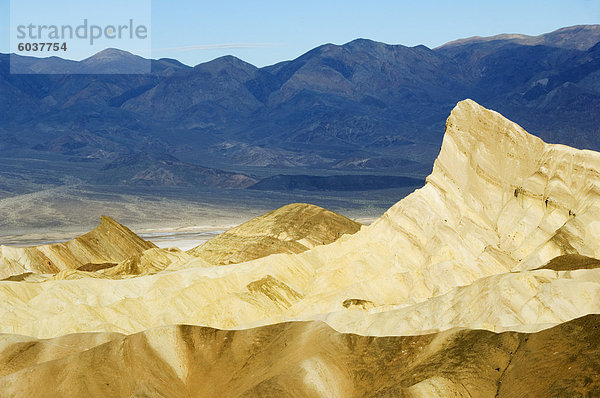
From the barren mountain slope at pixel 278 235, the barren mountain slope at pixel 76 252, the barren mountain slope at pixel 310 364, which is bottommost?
the barren mountain slope at pixel 76 252

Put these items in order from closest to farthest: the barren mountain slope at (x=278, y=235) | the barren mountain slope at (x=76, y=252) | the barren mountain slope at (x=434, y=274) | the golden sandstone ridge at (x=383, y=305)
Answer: the golden sandstone ridge at (x=383, y=305) < the barren mountain slope at (x=434, y=274) < the barren mountain slope at (x=76, y=252) < the barren mountain slope at (x=278, y=235)

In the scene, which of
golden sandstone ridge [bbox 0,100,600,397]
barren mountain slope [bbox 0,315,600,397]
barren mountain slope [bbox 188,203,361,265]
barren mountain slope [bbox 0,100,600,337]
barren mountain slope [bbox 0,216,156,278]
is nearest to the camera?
barren mountain slope [bbox 0,315,600,397]

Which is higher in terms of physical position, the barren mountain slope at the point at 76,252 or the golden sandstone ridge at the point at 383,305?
the golden sandstone ridge at the point at 383,305

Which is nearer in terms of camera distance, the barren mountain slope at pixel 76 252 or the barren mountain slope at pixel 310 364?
the barren mountain slope at pixel 310 364

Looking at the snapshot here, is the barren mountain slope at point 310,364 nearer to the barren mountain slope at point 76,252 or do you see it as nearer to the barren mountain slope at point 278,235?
the barren mountain slope at point 76,252

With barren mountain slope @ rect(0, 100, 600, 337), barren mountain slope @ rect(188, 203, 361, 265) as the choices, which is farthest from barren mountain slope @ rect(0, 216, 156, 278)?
barren mountain slope @ rect(0, 100, 600, 337)

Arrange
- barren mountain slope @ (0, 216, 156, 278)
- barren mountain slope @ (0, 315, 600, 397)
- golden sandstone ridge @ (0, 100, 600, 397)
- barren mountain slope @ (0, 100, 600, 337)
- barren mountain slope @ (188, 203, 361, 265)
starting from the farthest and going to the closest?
1. barren mountain slope @ (188, 203, 361, 265)
2. barren mountain slope @ (0, 216, 156, 278)
3. barren mountain slope @ (0, 100, 600, 337)
4. golden sandstone ridge @ (0, 100, 600, 397)
5. barren mountain slope @ (0, 315, 600, 397)

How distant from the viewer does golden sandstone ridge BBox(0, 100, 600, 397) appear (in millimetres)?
41406

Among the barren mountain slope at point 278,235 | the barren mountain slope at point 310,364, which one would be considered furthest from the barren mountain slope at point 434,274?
the barren mountain slope at point 278,235

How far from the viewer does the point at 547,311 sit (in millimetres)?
47406

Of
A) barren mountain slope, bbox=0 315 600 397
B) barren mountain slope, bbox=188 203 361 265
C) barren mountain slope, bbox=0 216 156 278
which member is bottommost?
barren mountain slope, bbox=0 216 156 278

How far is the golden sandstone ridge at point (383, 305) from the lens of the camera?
136 ft

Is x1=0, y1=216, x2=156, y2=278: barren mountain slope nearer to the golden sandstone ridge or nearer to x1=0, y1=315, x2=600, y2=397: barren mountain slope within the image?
the golden sandstone ridge

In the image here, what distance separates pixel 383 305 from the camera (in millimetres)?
55594
